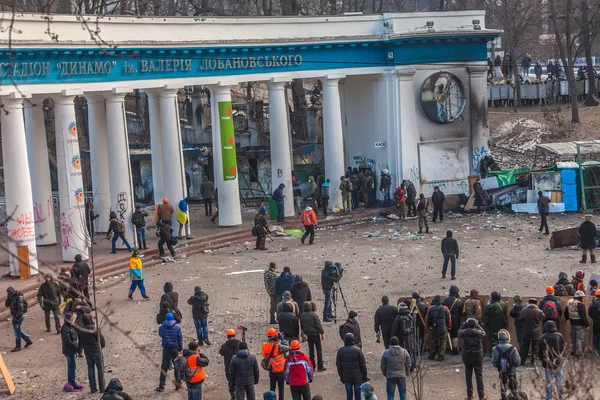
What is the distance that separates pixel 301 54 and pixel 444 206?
6.94 m

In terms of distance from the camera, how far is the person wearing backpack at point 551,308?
1777 centimetres

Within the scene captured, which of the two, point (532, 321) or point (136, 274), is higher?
point (136, 274)

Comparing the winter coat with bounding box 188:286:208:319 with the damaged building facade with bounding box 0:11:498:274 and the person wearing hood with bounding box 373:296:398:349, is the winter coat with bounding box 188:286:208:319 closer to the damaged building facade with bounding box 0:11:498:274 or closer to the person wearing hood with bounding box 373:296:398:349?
the person wearing hood with bounding box 373:296:398:349

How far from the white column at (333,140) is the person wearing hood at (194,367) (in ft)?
63.9

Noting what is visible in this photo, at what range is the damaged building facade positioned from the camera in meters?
26.7

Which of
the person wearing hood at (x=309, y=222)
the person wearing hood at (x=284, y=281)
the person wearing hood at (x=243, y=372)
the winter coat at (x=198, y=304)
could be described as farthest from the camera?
the person wearing hood at (x=309, y=222)

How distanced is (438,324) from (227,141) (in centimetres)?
1536

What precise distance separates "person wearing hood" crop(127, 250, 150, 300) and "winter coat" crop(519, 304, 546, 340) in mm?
8997

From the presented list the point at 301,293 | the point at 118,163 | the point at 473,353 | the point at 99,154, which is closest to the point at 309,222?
the point at 118,163

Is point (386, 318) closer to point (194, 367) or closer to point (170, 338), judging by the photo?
point (170, 338)

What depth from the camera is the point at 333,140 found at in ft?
115

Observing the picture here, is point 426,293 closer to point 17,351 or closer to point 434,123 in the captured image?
point 17,351

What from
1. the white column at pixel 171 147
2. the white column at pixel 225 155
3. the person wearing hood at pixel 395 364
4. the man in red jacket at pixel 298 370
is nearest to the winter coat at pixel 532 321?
the person wearing hood at pixel 395 364

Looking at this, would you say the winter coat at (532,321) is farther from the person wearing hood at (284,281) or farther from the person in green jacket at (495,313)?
the person wearing hood at (284,281)
